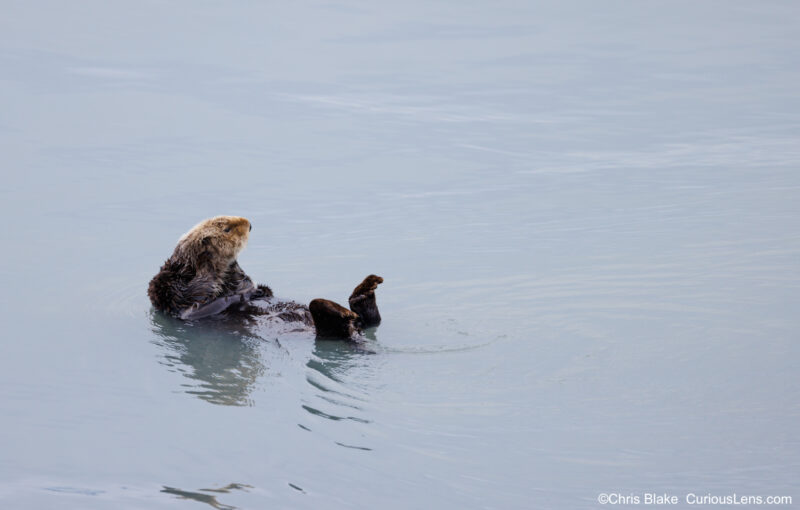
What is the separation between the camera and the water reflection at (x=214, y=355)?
14.7 feet

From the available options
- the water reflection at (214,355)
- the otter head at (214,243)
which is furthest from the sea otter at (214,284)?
the water reflection at (214,355)

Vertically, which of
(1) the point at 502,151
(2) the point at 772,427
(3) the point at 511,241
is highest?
(1) the point at 502,151

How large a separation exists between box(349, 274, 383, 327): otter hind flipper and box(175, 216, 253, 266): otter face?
95 centimetres

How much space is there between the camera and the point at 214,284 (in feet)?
18.3

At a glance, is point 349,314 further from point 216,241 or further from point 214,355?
point 216,241

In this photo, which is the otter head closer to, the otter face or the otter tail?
the otter face

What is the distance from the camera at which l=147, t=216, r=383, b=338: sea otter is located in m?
5.48

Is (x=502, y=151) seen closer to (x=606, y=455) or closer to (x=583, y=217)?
(x=583, y=217)

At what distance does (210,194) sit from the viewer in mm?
7934

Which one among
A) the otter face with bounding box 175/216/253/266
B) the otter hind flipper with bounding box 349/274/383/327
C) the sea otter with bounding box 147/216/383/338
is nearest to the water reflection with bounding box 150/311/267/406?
the sea otter with bounding box 147/216/383/338

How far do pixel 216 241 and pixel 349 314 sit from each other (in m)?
1.16

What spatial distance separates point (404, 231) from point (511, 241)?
0.81 m

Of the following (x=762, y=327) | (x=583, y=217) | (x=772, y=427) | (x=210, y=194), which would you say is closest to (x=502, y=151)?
(x=583, y=217)

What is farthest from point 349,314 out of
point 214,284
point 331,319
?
point 214,284
